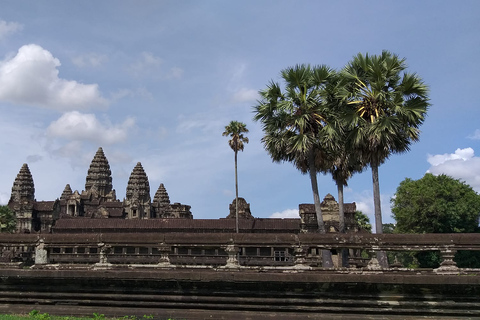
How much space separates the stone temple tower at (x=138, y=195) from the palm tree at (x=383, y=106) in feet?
271

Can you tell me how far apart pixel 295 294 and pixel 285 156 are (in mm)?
12080

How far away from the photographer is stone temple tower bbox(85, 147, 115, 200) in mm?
114250

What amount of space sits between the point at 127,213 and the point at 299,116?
77998 millimetres

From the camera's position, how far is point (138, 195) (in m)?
105

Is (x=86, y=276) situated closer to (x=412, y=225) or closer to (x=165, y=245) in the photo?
(x=165, y=245)

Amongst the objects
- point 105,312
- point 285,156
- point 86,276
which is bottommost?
point 105,312

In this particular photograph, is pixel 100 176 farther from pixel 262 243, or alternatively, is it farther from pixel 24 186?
pixel 262 243

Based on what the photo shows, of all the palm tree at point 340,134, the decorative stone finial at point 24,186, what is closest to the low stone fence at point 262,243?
the palm tree at point 340,134

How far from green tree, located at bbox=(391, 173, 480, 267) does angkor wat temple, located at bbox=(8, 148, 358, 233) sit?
6188 mm

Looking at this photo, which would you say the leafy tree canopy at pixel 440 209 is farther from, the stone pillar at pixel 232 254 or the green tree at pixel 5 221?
the green tree at pixel 5 221

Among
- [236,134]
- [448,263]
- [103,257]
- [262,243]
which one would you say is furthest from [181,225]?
[448,263]

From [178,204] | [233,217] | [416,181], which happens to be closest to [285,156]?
[233,217]

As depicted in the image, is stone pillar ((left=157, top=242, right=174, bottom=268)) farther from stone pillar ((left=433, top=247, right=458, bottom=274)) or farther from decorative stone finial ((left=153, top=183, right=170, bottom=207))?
decorative stone finial ((left=153, top=183, right=170, bottom=207))

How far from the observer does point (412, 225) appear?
48.8 metres
